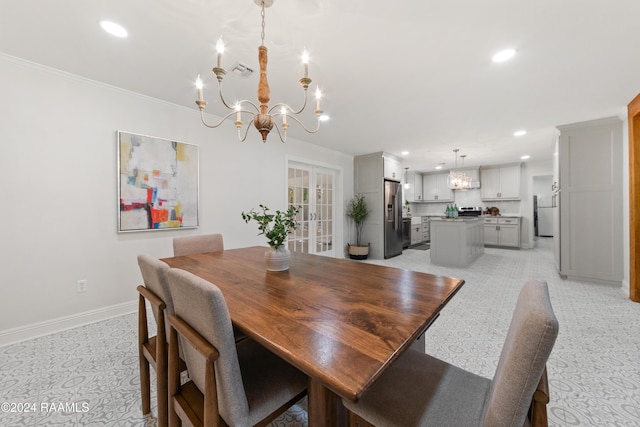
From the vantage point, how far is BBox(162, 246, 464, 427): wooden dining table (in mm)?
668

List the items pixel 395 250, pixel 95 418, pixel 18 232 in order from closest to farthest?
pixel 95 418, pixel 18 232, pixel 395 250

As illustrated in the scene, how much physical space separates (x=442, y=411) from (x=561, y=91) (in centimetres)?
351

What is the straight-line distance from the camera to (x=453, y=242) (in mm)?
4820

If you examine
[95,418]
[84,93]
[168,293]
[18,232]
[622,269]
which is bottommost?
[95,418]

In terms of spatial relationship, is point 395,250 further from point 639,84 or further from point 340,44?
point 340,44

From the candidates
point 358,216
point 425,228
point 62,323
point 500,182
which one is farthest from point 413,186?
point 62,323

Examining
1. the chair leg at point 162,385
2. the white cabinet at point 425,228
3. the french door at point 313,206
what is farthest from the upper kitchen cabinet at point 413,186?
the chair leg at point 162,385

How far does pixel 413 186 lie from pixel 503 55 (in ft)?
21.2

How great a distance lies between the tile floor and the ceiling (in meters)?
2.40

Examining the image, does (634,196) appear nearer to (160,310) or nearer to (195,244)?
(160,310)

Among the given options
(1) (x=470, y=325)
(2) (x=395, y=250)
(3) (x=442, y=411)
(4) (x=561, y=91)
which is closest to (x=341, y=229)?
(2) (x=395, y=250)

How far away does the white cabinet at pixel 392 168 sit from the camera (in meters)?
5.66

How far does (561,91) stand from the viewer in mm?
2709

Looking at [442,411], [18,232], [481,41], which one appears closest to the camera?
[442,411]
